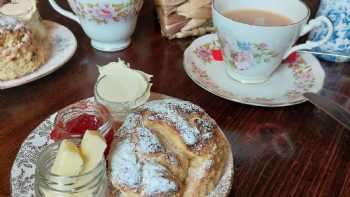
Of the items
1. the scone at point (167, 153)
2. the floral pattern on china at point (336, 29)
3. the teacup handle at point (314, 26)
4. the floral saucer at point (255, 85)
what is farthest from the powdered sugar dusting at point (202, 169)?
the floral pattern on china at point (336, 29)

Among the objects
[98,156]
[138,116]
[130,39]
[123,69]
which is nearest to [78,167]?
[98,156]

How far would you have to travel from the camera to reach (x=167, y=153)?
567 mm

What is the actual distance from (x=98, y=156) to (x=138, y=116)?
0.12 meters

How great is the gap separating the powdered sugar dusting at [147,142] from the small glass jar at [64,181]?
0.06m

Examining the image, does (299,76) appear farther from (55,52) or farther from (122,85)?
(55,52)

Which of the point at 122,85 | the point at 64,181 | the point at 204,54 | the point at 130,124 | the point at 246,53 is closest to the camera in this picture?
the point at 64,181

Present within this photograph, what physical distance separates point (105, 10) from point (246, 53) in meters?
0.30

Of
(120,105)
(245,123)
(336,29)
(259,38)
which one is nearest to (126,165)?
(120,105)

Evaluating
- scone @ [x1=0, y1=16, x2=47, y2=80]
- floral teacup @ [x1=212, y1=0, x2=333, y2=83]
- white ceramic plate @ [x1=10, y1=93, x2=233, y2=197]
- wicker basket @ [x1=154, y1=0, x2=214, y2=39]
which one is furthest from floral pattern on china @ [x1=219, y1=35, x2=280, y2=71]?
scone @ [x1=0, y1=16, x2=47, y2=80]

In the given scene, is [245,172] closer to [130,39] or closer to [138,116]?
[138,116]

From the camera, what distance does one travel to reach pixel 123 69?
740 millimetres

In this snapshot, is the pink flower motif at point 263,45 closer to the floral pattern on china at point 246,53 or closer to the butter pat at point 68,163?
the floral pattern on china at point 246,53

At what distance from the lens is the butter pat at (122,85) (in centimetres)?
69

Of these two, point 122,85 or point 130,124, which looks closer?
point 130,124
